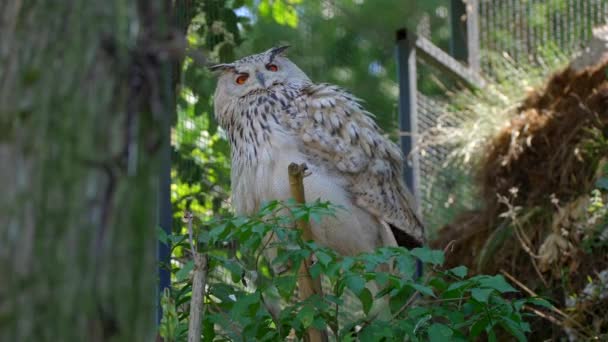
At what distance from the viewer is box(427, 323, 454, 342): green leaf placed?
7.80 ft

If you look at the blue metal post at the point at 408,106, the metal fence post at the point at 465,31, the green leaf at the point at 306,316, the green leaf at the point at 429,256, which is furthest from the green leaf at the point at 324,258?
the metal fence post at the point at 465,31

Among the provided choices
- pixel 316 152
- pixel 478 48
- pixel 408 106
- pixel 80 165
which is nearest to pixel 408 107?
pixel 408 106

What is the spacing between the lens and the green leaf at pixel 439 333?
7.80 feet

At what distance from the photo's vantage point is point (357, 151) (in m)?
3.81

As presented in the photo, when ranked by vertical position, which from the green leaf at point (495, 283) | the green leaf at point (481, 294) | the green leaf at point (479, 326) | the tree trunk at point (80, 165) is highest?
the tree trunk at point (80, 165)

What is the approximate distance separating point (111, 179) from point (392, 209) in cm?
289

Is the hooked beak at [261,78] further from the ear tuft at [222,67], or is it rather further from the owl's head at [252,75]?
the ear tuft at [222,67]

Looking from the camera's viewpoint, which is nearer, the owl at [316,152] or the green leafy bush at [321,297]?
the green leafy bush at [321,297]

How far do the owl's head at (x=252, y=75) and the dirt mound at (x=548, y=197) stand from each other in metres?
1.19

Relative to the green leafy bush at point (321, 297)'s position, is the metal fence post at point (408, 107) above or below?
above

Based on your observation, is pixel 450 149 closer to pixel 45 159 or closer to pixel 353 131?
pixel 353 131

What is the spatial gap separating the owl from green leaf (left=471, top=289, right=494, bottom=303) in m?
1.31

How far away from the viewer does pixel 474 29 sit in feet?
19.2

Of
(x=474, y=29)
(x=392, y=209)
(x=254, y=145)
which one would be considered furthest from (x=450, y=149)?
(x=254, y=145)
